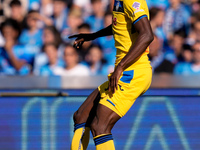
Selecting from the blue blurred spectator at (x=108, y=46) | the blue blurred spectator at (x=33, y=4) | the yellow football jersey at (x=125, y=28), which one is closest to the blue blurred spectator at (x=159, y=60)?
the blue blurred spectator at (x=108, y=46)

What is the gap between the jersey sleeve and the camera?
3238 mm

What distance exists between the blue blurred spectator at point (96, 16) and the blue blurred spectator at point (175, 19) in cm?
128

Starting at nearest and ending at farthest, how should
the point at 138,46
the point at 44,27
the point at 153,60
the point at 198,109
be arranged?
Result: the point at 138,46, the point at 198,109, the point at 153,60, the point at 44,27

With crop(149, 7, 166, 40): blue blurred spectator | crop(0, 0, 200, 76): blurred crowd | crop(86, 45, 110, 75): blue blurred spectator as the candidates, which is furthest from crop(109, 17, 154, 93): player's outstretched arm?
crop(149, 7, 166, 40): blue blurred spectator

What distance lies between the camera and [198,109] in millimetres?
4812

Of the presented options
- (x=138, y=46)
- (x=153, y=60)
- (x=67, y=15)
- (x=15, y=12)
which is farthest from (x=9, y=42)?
(x=138, y=46)

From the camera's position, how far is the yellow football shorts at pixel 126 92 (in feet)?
11.1

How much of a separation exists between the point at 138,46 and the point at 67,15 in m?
5.05

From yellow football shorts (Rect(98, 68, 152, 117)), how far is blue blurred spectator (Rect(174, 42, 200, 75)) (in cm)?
396

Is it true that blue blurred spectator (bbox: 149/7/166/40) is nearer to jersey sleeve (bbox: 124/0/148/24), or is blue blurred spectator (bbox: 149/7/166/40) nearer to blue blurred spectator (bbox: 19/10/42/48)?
blue blurred spectator (bbox: 19/10/42/48)

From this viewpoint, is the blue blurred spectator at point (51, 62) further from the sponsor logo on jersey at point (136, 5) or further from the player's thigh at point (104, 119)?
the sponsor logo on jersey at point (136, 5)

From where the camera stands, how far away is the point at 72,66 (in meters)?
7.35

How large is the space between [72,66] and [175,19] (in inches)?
89.5

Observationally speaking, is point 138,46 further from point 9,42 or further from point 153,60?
point 9,42
